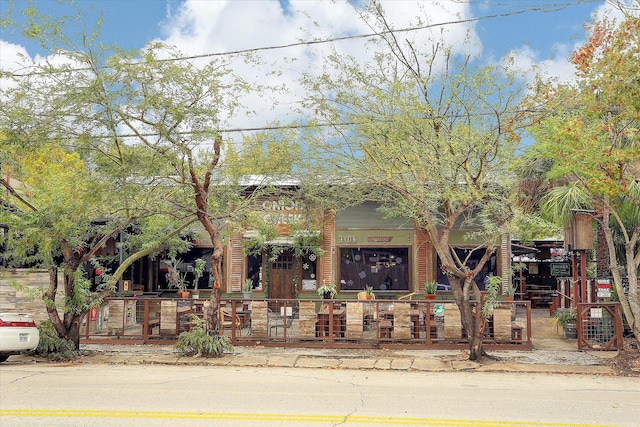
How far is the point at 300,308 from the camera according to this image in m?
15.0

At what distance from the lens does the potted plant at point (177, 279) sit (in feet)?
73.4

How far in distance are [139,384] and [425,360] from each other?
6.05m

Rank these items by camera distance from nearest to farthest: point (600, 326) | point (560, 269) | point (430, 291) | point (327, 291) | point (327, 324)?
point (600, 326) → point (327, 324) → point (560, 269) → point (327, 291) → point (430, 291)

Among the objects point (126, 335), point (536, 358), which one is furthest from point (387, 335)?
point (126, 335)

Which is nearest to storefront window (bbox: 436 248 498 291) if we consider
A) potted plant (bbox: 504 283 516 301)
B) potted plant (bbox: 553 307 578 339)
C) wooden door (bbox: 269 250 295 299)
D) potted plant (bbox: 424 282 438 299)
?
potted plant (bbox: 424 282 438 299)

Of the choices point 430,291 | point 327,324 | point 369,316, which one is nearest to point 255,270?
point 430,291

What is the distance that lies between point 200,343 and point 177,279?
963cm

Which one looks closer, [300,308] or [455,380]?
[455,380]

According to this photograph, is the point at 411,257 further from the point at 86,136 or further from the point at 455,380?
the point at 86,136

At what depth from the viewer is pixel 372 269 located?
73.0 ft

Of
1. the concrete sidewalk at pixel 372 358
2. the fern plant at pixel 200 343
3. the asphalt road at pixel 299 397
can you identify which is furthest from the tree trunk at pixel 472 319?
the fern plant at pixel 200 343

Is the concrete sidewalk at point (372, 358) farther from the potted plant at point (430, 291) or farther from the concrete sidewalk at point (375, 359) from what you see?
the potted plant at point (430, 291)

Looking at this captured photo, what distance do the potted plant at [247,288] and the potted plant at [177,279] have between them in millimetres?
2095

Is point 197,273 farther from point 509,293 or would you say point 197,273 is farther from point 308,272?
point 509,293
